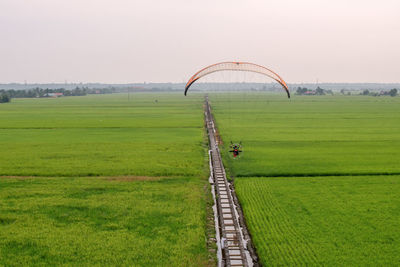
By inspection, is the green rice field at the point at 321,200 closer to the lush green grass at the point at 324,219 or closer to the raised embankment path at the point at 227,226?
the lush green grass at the point at 324,219

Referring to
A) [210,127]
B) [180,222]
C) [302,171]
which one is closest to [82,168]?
[180,222]

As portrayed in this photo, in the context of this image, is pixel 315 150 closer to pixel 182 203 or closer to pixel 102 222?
pixel 182 203

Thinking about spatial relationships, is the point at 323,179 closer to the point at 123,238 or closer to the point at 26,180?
the point at 123,238

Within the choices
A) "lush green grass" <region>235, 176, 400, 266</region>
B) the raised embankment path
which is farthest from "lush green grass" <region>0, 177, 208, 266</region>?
"lush green grass" <region>235, 176, 400, 266</region>

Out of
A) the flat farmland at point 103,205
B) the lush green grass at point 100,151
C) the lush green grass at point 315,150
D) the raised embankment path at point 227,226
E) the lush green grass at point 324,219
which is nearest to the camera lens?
the raised embankment path at point 227,226

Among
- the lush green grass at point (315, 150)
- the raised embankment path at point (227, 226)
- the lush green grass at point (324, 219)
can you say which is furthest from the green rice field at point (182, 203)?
the raised embankment path at point (227, 226)

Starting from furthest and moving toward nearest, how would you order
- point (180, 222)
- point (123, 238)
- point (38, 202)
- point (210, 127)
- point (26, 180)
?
point (210, 127), point (26, 180), point (38, 202), point (180, 222), point (123, 238)
